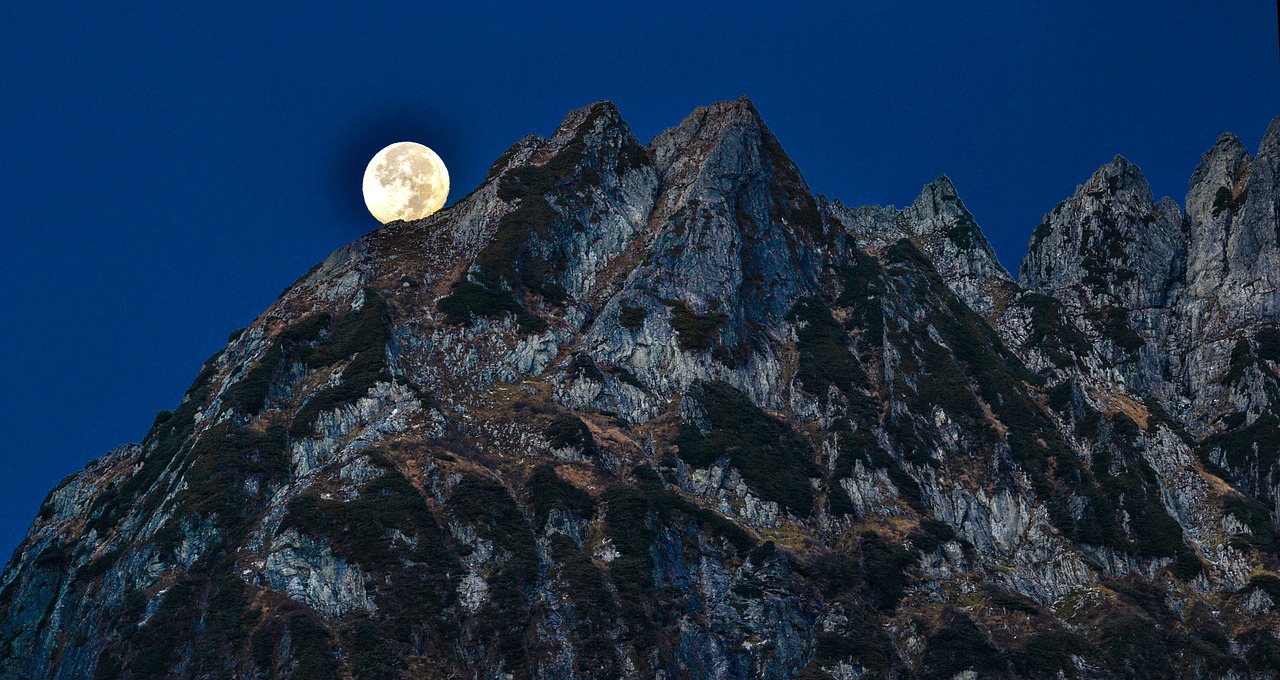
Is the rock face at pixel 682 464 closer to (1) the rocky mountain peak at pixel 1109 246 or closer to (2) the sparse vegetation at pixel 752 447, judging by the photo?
(2) the sparse vegetation at pixel 752 447

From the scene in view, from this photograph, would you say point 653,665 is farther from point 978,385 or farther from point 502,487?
point 978,385

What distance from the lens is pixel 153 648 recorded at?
98562mm

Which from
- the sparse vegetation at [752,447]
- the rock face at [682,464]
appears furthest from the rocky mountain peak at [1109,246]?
the sparse vegetation at [752,447]

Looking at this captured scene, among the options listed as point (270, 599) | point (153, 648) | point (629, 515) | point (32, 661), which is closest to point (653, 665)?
point (629, 515)

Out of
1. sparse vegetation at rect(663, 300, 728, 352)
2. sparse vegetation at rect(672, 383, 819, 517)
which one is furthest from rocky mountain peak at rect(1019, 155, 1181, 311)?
sparse vegetation at rect(672, 383, 819, 517)

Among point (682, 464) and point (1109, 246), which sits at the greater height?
point (1109, 246)

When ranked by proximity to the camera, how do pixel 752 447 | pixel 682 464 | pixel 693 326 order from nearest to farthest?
1. pixel 682 464
2. pixel 752 447
3. pixel 693 326

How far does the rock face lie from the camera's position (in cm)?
10250

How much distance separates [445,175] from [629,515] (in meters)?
62.8

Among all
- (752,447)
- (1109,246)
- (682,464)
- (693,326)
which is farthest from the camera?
(1109,246)

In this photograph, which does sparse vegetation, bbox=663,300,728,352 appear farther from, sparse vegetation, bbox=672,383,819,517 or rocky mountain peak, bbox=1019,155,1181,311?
rocky mountain peak, bbox=1019,155,1181,311

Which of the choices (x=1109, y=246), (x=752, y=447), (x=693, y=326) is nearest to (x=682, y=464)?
(x=752, y=447)

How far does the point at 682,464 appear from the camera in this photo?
11962cm

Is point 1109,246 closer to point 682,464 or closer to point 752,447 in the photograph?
point 752,447
